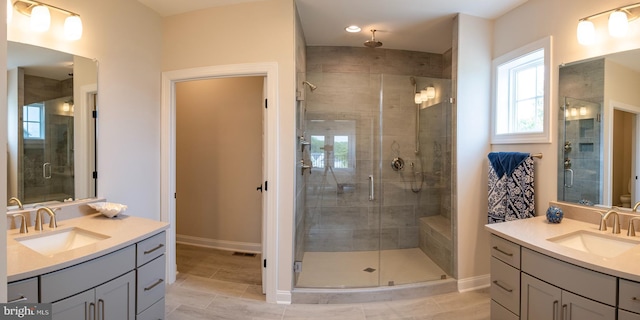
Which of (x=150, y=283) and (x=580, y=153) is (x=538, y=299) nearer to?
(x=580, y=153)

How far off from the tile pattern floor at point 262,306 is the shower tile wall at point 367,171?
94 cm

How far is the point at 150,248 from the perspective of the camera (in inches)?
67.3

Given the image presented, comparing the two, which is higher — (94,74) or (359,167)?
(94,74)

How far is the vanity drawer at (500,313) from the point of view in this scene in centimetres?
176

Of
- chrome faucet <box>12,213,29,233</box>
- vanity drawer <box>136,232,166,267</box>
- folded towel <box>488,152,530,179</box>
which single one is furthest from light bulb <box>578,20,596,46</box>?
chrome faucet <box>12,213,29,233</box>

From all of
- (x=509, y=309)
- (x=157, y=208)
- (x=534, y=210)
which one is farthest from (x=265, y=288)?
(x=534, y=210)

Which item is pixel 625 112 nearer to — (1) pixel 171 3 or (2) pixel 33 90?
(1) pixel 171 3

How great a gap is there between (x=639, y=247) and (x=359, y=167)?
227cm

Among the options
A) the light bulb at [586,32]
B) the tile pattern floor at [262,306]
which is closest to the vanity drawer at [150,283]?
the tile pattern floor at [262,306]

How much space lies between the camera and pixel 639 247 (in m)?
1.52

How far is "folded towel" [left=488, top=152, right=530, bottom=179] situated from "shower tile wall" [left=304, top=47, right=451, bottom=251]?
0.59 meters

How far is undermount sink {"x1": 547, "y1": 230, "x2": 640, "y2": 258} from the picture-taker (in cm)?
164

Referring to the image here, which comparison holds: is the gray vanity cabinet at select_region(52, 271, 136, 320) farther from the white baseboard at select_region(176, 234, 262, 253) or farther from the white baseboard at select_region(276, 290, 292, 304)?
the white baseboard at select_region(176, 234, 262, 253)
